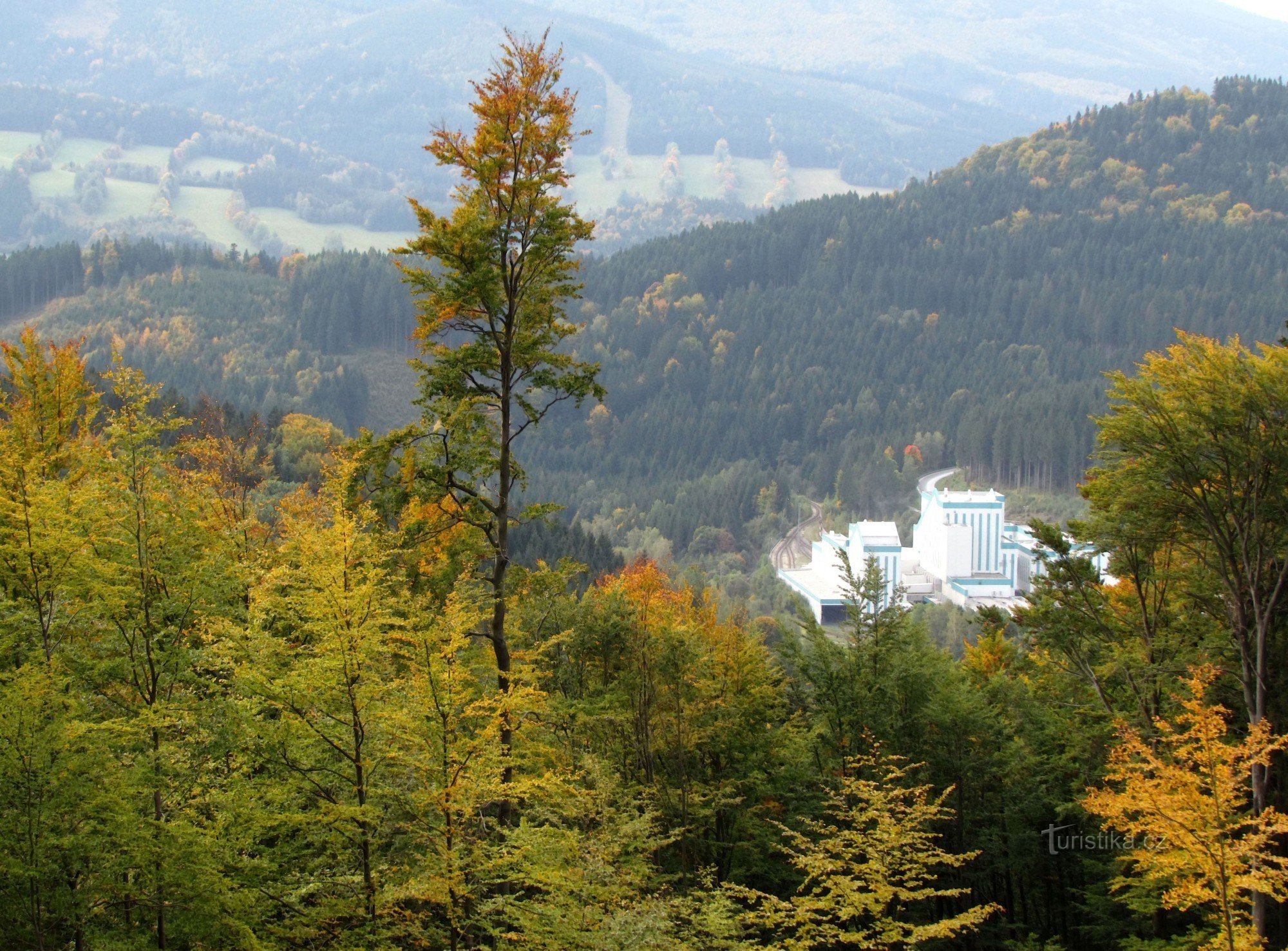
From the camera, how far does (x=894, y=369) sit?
180 metres

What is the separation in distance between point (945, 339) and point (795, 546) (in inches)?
3255

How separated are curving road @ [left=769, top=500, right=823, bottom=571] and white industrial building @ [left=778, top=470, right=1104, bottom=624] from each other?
9139 mm

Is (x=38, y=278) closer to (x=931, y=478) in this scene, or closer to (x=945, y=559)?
(x=931, y=478)

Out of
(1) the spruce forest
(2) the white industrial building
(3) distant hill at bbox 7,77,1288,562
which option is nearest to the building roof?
(2) the white industrial building

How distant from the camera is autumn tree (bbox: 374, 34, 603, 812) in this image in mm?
17219

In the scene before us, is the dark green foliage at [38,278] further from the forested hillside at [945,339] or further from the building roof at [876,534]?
the building roof at [876,534]

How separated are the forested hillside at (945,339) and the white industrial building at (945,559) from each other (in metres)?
30.2

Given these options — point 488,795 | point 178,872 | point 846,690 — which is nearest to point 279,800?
point 178,872

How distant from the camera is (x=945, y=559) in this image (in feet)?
316

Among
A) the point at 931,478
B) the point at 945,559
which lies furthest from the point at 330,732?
the point at 931,478

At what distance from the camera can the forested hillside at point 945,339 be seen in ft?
488

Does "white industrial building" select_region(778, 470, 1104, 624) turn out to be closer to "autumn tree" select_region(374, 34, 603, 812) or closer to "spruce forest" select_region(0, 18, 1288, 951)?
"spruce forest" select_region(0, 18, 1288, 951)

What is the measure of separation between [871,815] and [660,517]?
114 m

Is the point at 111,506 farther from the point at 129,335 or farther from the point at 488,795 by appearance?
the point at 129,335
